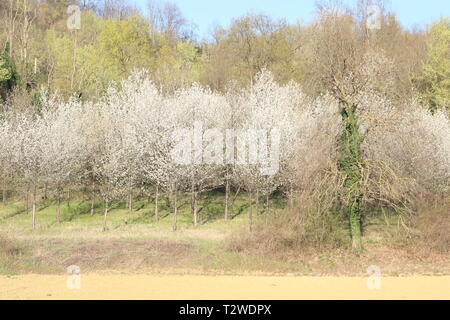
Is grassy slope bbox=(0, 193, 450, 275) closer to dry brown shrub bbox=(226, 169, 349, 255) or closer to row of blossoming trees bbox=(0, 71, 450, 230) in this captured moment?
dry brown shrub bbox=(226, 169, 349, 255)

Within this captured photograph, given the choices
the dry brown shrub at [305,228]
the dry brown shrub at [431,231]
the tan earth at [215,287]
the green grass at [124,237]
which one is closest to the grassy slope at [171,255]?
the green grass at [124,237]

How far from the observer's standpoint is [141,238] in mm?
34000

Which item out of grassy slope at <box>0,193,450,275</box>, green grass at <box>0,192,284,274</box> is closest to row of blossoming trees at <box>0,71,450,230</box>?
green grass at <box>0,192,284,274</box>

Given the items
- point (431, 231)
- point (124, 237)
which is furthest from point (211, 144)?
point (431, 231)

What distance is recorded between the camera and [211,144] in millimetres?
41000

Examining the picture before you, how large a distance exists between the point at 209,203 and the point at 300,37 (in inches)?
1127

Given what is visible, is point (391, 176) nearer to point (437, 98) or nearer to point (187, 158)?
point (187, 158)

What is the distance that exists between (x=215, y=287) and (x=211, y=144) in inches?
731

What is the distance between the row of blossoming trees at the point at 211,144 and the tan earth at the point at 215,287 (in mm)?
6286

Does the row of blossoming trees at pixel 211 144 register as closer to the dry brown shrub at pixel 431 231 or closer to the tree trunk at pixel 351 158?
Answer: the tree trunk at pixel 351 158

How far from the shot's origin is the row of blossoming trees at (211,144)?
3134cm

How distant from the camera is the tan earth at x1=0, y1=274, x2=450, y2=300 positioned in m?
21.8
